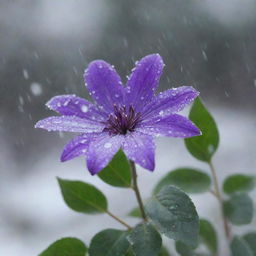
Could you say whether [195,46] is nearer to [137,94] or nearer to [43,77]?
[43,77]

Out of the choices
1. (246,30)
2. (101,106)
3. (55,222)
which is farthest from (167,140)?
(101,106)

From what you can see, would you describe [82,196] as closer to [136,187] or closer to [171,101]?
[136,187]

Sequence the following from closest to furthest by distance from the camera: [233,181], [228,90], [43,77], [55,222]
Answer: [233,181]
[55,222]
[228,90]
[43,77]

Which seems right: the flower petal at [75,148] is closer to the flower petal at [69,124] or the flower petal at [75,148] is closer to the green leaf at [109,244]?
the flower petal at [69,124]

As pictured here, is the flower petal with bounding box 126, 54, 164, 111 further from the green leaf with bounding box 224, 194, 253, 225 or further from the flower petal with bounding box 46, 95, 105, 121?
the green leaf with bounding box 224, 194, 253, 225

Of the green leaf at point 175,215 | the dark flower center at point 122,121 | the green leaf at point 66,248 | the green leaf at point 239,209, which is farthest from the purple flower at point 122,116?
the green leaf at point 239,209

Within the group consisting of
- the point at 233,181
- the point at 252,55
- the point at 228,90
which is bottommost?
the point at 233,181

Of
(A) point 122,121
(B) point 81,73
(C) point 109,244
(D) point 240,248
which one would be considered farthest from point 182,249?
(B) point 81,73
